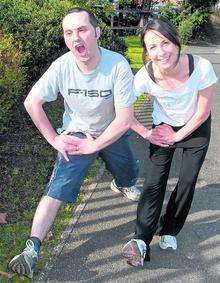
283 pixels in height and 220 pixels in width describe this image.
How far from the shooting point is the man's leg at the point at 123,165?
175 inches

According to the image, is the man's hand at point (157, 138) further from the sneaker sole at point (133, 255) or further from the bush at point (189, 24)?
the bush at point (189, 24)

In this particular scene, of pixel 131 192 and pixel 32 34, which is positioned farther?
pixel 32 34

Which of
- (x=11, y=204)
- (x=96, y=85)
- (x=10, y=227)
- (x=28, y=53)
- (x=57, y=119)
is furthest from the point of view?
(x=57, y=119)

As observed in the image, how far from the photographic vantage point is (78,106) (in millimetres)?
3969

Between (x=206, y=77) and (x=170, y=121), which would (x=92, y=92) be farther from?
(x=206, y=77)

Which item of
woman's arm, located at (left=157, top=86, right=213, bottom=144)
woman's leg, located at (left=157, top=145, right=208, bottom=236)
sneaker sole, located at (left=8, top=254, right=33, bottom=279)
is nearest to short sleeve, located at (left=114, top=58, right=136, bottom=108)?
woman's arm, located at (left=157, top=86, right=213, bottom=144)

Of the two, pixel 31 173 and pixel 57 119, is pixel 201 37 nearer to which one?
pixel 57 119

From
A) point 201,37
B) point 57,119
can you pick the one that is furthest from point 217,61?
point 57,119

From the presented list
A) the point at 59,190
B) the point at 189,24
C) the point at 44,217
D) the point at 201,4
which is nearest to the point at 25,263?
the point at 44,217

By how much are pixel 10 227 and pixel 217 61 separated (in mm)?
11186

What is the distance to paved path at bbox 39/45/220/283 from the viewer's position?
12.8ft

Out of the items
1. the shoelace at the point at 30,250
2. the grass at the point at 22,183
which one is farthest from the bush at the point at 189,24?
the shoelace at the point at 30,250

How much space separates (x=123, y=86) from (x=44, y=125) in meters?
0.70

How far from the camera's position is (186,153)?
12.9 ft
